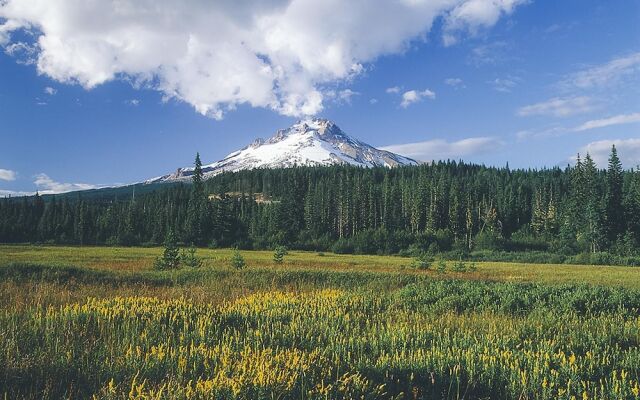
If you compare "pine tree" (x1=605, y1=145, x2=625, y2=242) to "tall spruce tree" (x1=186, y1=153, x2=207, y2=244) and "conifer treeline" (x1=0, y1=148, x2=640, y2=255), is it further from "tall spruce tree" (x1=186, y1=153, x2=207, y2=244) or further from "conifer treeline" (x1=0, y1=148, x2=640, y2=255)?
"tall spruce tree" (x1=186, y1=153, x2=207, y2=244)

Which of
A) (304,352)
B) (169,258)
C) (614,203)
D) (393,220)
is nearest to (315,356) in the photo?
(304,352)

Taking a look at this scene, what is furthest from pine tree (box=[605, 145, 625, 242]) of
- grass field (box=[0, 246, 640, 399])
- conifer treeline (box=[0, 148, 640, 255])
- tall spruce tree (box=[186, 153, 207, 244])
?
grass field (box=[0, 246, 640, 399])

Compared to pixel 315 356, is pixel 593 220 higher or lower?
higher

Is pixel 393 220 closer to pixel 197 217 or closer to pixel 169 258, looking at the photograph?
pixel 197 217

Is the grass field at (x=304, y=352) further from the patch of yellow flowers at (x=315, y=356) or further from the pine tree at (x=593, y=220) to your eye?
the pine tree at (x=593, y=220)

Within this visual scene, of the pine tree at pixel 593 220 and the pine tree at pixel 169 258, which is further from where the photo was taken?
the pine tree at pixel 593 220

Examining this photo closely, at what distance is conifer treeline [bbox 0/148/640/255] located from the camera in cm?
8969

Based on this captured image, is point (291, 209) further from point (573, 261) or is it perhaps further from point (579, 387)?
point (579, 387)

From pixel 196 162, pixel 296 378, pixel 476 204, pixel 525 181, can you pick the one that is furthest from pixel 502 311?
pixel 525 181

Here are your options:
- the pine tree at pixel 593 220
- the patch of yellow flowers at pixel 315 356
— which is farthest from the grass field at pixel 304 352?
the pine tree at pixel 593 220

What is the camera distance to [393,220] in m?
116

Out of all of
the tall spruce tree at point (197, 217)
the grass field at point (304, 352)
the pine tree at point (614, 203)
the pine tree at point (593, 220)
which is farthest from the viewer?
the tall spruce tree at point (197, 217)

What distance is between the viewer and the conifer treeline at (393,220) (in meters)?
89.7

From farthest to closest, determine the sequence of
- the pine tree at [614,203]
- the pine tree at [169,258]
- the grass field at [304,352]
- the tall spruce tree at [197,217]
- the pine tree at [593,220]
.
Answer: the tall spruce tree at [197,217]
the pine tree at [614,203]
the pine tree at [593,220]
the pine tree at [169,258]
the grass field at [304,352]
